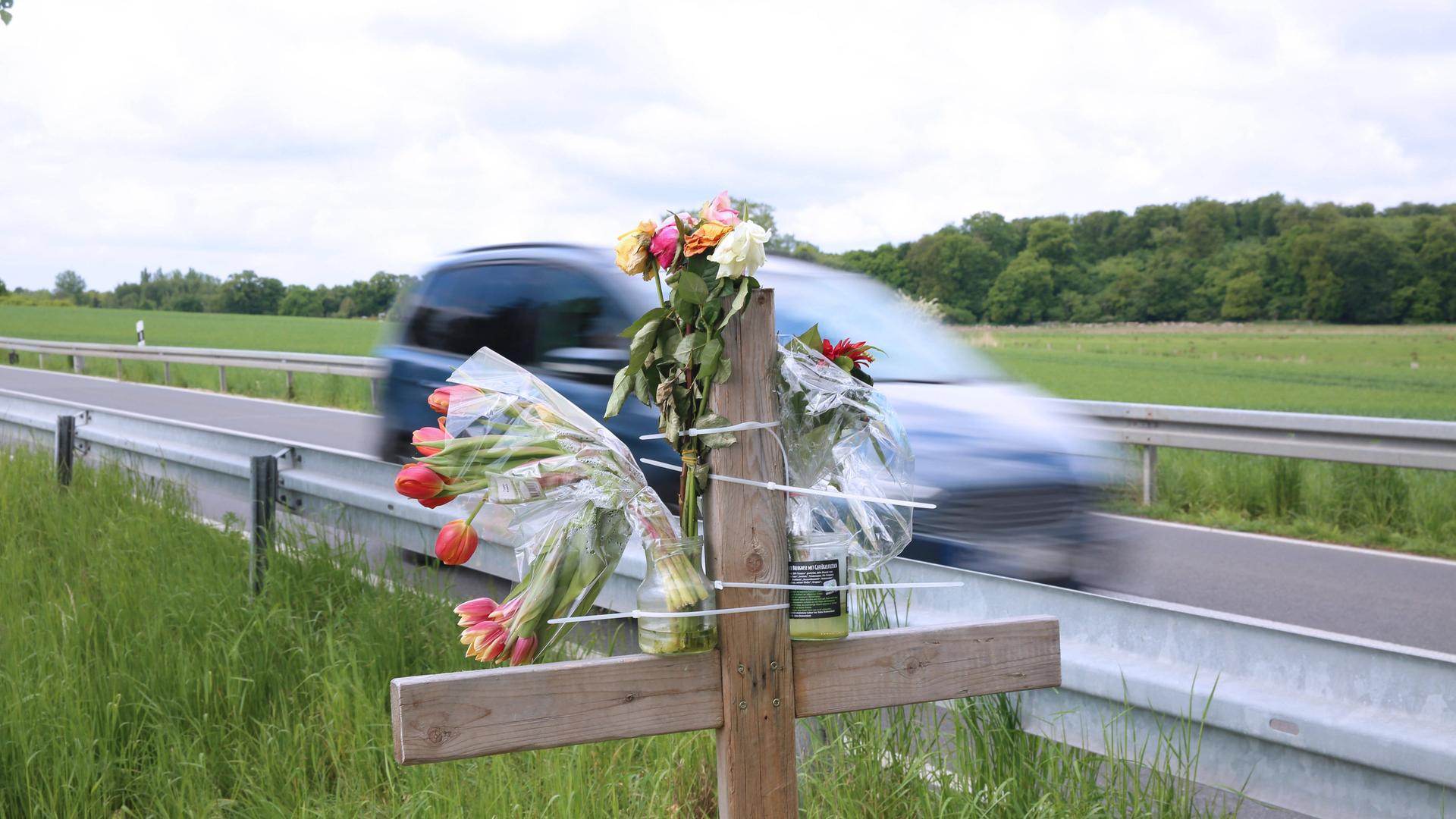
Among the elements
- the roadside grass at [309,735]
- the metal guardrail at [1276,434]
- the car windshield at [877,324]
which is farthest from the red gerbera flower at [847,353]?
the metal guardrail at [1276,434]

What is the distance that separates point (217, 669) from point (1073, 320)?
57708mm

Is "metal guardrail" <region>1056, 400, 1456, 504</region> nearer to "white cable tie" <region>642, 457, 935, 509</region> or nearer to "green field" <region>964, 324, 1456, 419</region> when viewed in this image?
"white cable tie" <region>642, 457, 935, 509</region>

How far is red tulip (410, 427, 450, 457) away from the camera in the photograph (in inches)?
74.8

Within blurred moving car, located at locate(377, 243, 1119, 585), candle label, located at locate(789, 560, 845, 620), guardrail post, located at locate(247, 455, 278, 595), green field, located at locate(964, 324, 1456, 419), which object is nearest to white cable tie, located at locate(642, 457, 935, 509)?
candle label, located at locate(789, 560, 845, 620)

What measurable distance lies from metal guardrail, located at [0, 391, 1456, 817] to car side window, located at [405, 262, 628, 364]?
10.1ft

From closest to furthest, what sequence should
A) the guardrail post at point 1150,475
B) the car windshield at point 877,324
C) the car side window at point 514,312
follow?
1. the car windshield at point 877,324
2. the car side window at point 514,312
3. the guardrail post at point 1150,475

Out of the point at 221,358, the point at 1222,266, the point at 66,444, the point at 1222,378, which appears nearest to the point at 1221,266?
the point at 1222,266

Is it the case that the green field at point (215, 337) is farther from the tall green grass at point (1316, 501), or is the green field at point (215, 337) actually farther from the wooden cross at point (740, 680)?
the wooden cross at point (740, 680)

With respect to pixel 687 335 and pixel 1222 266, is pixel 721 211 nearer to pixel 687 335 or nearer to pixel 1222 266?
pixel 687 335

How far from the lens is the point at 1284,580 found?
22.9ft

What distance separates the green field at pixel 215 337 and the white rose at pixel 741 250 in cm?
1675

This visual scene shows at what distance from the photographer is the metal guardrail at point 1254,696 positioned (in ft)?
6.38

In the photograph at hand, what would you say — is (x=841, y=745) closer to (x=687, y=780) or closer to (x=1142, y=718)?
(x=687, y=780)

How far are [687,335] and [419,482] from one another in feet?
1.55
